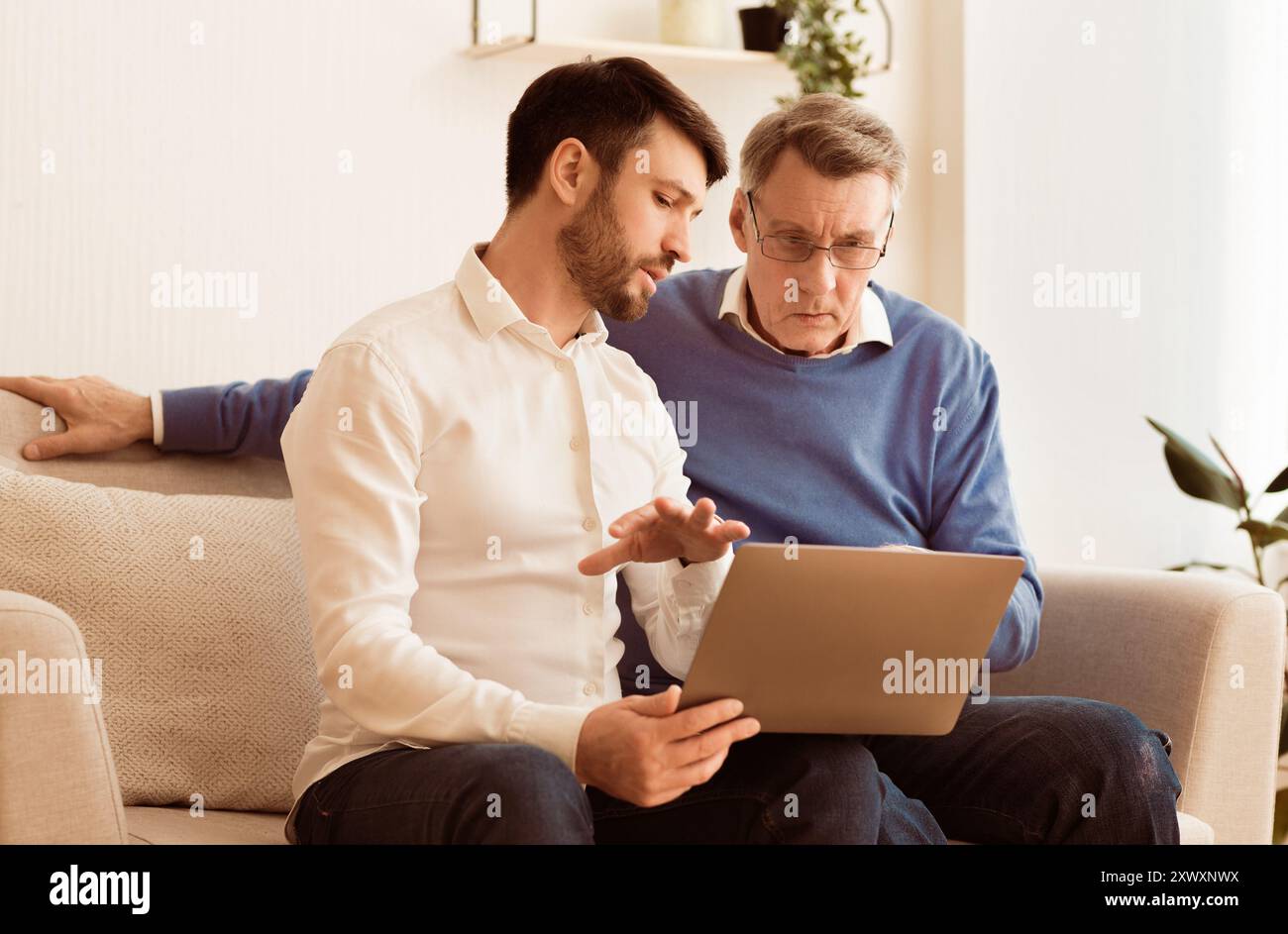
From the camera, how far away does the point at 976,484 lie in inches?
74.2

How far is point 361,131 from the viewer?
2.32 m

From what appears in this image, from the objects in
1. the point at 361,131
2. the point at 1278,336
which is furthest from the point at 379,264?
the point at 1278,336

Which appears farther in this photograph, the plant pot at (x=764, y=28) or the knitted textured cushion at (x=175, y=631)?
the plant pot at (x=764, y=28)

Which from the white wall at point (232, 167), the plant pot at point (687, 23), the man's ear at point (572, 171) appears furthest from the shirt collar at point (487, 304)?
the plant pot at point (687, 23)

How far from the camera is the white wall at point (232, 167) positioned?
2.07 metres

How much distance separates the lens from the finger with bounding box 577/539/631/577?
134 cm

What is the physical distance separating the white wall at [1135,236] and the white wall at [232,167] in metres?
0.91

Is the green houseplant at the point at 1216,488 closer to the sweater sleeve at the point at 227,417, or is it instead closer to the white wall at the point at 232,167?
the white wall at the point at 232,167

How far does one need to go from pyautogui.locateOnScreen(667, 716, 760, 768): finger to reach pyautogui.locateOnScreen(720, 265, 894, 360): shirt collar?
2.42 ft

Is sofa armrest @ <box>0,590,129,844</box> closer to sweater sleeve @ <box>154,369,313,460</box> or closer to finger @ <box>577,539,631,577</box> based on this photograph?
finger @ <box>577,539,631,577</box>

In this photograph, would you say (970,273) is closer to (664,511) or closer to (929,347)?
(929,347)

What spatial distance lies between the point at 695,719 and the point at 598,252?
1.82ft

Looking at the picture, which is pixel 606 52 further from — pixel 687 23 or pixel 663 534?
pixel 663 534

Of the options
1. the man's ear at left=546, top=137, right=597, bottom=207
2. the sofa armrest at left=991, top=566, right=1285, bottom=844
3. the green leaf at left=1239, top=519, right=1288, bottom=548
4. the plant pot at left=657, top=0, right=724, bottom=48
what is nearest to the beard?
the man's ear at left=546, top=137, right=597, bottom=207
